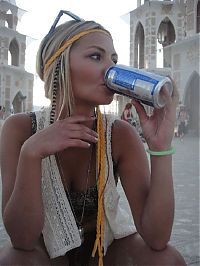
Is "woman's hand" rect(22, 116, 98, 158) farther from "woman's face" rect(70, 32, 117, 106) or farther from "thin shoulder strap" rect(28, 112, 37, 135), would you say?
"thin shoulder strap" rect(28, 112, 37, 135)

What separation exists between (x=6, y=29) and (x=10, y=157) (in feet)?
88.4

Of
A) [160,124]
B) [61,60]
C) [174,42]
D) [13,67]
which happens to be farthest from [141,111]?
[13,67]

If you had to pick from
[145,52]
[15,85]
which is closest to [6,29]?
[15,85]

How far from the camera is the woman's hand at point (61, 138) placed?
1.33 meters

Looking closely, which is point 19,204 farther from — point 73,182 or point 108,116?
point 108,116

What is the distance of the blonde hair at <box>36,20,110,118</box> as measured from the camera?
1.47 m

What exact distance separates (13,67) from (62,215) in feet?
85.4

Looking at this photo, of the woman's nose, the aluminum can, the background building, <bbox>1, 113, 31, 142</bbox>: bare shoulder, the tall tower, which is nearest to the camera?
the aluminum can

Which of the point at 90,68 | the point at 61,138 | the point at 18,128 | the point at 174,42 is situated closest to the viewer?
the point at 61,138

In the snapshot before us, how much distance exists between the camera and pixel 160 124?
151cm

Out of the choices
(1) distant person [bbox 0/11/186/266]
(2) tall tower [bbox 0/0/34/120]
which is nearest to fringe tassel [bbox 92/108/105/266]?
(1) distant person [bbox 0/11/186/266]

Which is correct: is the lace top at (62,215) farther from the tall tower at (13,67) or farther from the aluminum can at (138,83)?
the tall tower at (13,67)

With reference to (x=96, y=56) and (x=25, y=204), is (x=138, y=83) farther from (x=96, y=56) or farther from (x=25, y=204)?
(x=25, y=204)

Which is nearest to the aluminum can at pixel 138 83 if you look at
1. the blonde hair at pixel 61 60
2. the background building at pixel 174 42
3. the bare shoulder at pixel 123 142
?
the blonde hair at pixel 61 60
